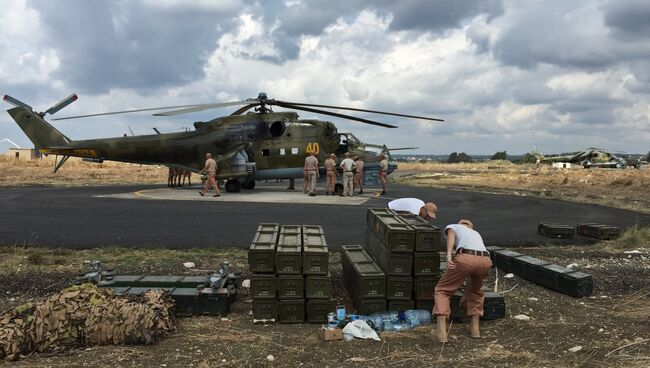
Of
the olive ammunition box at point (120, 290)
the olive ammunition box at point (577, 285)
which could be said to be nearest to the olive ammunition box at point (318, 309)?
the olive ammunition box at point (120, 290)

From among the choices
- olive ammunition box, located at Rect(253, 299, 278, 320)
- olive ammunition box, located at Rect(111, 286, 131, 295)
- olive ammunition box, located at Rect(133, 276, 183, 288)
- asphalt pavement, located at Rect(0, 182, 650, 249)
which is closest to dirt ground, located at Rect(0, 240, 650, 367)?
olive ammunition box, located at Rect(253, 299, 278, 320)

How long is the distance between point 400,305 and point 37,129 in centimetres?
2280

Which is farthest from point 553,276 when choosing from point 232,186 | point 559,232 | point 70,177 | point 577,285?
point 70,177

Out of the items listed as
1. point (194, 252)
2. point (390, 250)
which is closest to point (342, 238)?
point (194, 252)

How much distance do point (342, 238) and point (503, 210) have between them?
854 centimetres

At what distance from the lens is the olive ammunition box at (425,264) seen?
5.82m

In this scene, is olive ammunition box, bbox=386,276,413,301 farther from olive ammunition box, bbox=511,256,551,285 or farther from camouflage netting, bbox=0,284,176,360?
olive ammunition box, bbox=511,256,551,285

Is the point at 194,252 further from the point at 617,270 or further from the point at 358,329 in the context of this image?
the point at 617,270

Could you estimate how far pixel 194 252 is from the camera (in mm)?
9086

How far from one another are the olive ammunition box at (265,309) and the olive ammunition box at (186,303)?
76cm

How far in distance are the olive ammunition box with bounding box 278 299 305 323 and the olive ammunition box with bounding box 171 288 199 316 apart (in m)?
1.05

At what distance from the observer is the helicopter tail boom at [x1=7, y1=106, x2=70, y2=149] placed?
2261 cm

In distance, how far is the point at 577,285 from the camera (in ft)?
Result: 22.4

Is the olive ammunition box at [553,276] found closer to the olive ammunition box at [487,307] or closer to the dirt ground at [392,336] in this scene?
the dirt ground at [392,336]
